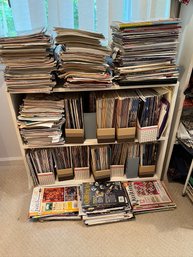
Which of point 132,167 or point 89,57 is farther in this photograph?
point 132,167

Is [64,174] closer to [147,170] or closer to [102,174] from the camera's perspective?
[102,174]

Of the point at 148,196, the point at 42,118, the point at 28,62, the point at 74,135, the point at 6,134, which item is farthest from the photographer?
the point at 6,134

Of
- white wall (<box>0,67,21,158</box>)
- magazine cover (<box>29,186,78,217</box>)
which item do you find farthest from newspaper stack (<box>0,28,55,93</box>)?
magazine cover (<box>29,186,78,217</box>)

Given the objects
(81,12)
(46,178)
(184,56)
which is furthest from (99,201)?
(81,12)

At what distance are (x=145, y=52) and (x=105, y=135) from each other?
20.5 inches

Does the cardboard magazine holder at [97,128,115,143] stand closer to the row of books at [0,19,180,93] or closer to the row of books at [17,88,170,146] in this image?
the row of books at [17,88,170,146]

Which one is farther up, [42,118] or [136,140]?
[42,118]

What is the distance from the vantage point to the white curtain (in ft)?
4.08

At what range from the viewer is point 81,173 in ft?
4.84

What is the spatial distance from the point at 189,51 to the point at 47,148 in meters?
1.02

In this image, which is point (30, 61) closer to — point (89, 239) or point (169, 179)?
point (89, 239)

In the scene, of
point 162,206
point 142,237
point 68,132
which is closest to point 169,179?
point 162,206

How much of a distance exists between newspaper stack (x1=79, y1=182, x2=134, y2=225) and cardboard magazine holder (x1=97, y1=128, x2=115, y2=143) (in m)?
0.35

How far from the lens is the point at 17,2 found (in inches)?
47.9
